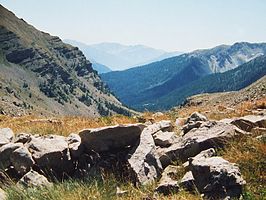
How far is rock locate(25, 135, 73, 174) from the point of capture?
475 inches

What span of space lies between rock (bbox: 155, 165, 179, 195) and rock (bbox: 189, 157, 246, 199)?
1.83ft

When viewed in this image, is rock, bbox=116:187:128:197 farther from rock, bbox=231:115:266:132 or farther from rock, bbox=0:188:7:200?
rock, bbox=231:115:266:132

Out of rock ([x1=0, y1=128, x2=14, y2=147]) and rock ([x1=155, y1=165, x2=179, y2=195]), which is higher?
rock ([x1=0, y1=128, x2=14, y2=147])

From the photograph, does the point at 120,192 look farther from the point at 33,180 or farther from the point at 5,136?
the point at 5,136

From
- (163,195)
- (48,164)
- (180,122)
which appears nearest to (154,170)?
(163,195)

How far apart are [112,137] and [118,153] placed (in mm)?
553

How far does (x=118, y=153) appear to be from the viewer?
40.4ft

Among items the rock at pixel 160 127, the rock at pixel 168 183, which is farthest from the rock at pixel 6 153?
the rock at pixel 168 183

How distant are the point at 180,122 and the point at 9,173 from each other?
23.8 ft

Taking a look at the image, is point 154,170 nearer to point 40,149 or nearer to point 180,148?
point 180,148

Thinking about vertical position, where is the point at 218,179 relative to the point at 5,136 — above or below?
below

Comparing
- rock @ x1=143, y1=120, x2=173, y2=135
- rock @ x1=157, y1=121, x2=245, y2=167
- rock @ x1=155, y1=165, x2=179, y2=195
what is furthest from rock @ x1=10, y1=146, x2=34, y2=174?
rock @ x1=143, y1=120, x2=173, y2=135

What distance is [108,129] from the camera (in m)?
12.2

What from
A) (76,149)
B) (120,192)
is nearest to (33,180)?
(76,149)
